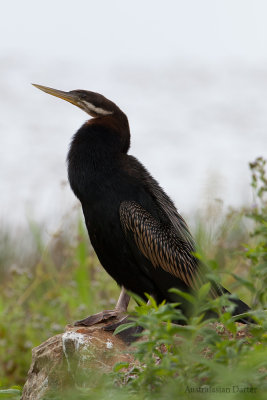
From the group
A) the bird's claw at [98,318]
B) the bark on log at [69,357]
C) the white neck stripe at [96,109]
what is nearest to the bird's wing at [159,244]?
the bird's claw at [98,318]

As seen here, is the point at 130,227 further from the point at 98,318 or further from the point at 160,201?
the point at 98,318

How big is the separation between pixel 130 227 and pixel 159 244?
0.27 m

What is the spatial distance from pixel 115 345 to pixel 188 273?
922 mm

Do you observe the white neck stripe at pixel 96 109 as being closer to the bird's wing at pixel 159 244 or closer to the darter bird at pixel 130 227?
the darter bird at pixel 130 227

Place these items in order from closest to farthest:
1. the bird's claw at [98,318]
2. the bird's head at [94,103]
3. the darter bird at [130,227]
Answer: the bird's claw at [98,318]
the darter bird at [130,227]
the bird's head at [94,103]

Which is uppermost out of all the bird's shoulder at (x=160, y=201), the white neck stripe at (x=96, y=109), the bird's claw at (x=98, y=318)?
the white neck stripe at (x=96, y=109)

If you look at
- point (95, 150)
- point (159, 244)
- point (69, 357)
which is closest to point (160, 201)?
point (159, 244)

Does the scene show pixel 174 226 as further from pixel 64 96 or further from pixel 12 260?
pixel 12 260

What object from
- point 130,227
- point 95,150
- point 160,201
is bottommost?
point 130,227

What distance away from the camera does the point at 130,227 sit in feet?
16.4

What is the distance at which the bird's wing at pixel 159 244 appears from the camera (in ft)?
16.4

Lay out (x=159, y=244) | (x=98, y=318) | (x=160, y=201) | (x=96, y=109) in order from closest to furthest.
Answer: (x=98, y=318), (x=159, y=244), (x=160, y=201), (x=96, y=109)

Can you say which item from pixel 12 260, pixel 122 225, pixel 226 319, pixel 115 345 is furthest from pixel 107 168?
pixel 12 260

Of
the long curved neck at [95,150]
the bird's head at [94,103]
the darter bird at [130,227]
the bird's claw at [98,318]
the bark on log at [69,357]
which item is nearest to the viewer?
the bark on log at [69,357]
